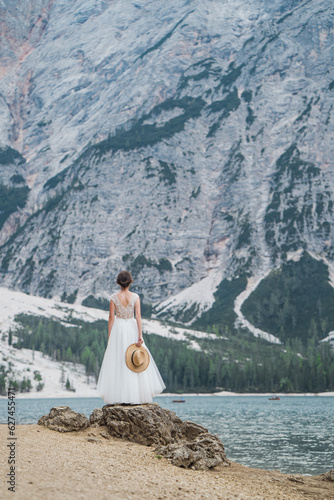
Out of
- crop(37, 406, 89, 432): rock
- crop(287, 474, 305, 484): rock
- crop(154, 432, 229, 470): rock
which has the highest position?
crop(37, 406, 89, 432): rock

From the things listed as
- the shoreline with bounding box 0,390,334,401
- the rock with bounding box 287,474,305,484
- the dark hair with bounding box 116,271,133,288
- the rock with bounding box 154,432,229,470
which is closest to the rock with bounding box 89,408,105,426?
the rock with bounding box 154,432,229,470

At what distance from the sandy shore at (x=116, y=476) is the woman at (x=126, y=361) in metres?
1.80

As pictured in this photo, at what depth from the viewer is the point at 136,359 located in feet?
64.7

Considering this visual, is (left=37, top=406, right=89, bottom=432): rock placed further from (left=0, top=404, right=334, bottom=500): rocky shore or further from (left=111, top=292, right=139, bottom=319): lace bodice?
(left=111, top=292, right=139, bottom=319): lace bodice

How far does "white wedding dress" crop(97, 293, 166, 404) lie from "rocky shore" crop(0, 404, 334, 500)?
1.72 ft

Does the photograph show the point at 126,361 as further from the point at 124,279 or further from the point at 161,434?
the point at 161,434

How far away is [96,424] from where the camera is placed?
22484 mm

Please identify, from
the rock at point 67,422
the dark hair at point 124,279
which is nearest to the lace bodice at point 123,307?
the dark hair at point 124,279

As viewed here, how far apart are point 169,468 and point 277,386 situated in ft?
604

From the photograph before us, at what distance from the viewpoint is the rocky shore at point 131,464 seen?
11734 mm

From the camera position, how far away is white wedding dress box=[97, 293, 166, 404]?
19984mm

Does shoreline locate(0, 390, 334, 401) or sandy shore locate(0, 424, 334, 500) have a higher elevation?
sandy shore locate(0, 424, 334, 500)

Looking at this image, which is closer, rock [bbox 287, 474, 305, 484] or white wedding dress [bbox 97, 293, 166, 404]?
rock [bbox 287, 474, 305, 484]

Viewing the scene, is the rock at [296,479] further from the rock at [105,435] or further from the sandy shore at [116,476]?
the rock at [105,435]
